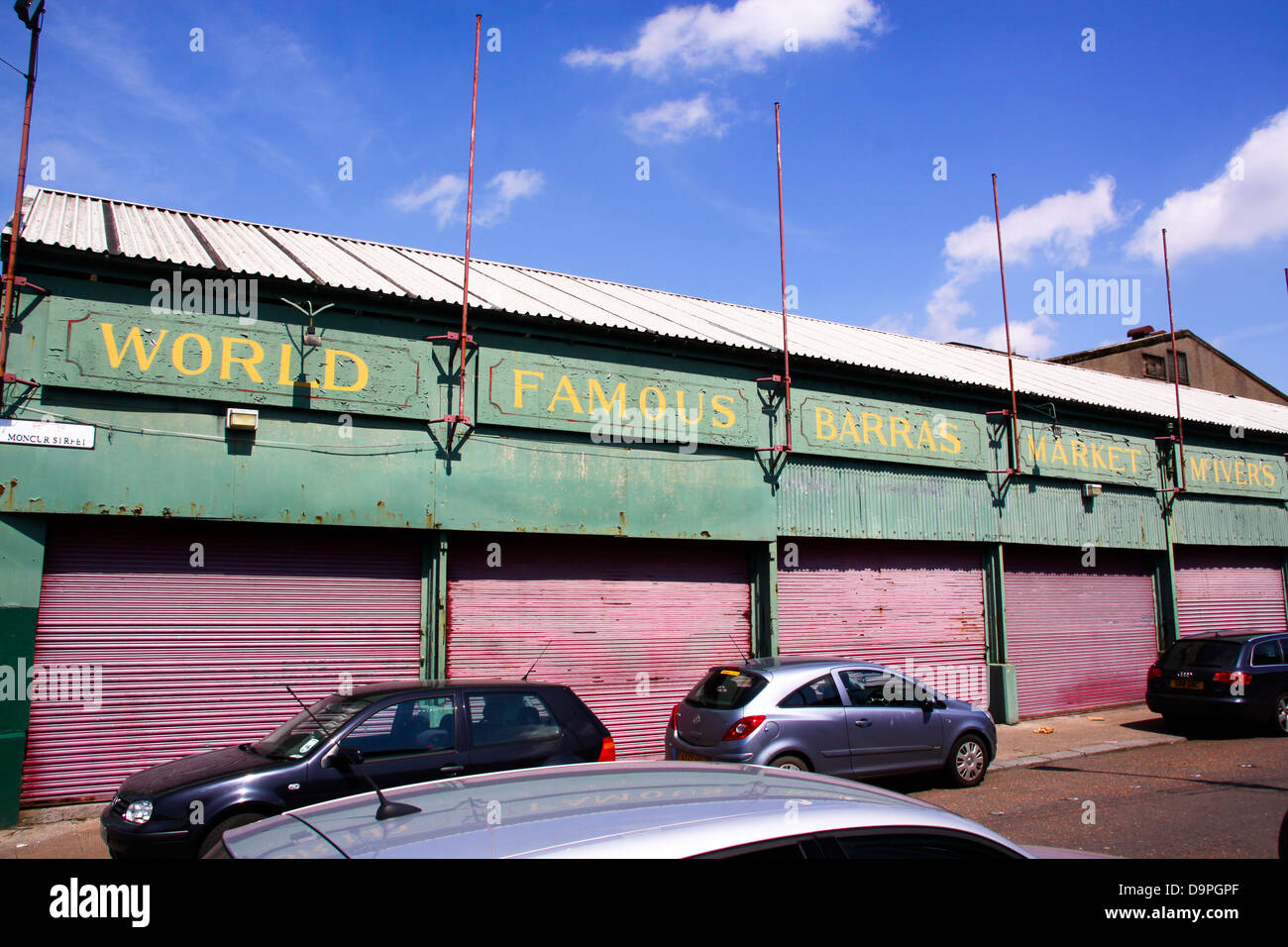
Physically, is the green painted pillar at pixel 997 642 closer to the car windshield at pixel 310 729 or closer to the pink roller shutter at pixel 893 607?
the pink roller shutter at pixel 893 607

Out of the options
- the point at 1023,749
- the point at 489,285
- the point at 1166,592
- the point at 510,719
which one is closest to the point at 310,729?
the point at 510,719

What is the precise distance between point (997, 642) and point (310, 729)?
1280cm

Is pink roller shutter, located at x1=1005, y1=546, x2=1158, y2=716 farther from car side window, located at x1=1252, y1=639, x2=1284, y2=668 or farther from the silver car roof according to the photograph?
the silver car roof

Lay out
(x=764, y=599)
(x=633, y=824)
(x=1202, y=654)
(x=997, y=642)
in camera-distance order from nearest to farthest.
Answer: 1. (x=633, y=824)
2. (x=764, y=599)
3. (x=1202, y=654)
4. (x=997, y=642)

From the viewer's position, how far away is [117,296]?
969 centimetres

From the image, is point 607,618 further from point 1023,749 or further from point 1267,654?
point 1267,654

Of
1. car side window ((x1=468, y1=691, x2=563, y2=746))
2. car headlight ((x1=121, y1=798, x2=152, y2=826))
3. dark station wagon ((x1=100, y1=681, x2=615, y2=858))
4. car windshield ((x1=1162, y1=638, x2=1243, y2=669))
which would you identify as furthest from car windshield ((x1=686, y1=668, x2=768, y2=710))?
car windshield ((x1=1162, y1=638, x2=1243, y2=669))

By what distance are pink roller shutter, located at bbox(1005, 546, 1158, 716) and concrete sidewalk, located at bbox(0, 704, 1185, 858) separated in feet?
1.55

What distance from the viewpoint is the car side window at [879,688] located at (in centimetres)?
962

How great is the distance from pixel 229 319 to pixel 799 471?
8672 millimetres

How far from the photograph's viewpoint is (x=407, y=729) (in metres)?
6.92

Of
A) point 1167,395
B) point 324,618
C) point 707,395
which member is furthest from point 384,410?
point 1167,395
